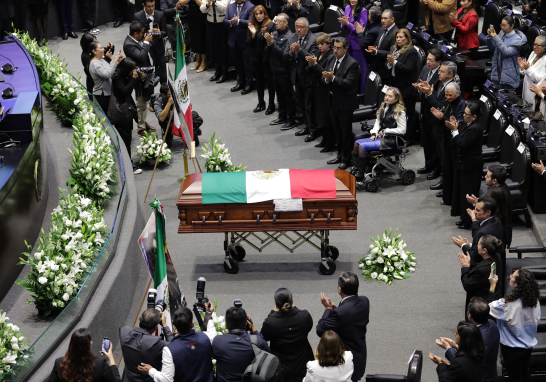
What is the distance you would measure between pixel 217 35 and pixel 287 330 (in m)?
9.44

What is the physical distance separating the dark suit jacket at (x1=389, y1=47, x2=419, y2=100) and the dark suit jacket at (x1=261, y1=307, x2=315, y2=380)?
583 centimetres

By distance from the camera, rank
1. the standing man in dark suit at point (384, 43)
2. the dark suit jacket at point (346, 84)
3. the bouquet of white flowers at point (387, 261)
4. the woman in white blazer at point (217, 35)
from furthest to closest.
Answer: the woman in white blazer at point (217, 35)
the standing man in dark suit at point (384, 43)
the dark suit jacket at point (346, 84)
the bouquet of white flowers at point (387, 261)

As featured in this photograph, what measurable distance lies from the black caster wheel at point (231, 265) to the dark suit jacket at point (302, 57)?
4.05 m

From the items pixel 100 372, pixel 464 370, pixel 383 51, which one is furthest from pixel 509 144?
pixel 100 372

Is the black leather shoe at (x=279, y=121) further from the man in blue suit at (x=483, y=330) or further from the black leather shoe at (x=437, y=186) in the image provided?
the man in blue suit at (x=483, y=330)

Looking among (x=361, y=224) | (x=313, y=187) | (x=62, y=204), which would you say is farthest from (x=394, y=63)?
(x=62, y=204)

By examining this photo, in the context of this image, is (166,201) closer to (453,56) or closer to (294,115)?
(294,115)

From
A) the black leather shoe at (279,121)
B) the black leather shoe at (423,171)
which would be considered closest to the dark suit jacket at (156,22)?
the black leather shoe at (279,121)

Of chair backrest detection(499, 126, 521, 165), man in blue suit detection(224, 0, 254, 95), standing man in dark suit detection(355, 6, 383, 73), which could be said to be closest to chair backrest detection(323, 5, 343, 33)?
standing man in dark suit detection(355, 6, 383, 73)

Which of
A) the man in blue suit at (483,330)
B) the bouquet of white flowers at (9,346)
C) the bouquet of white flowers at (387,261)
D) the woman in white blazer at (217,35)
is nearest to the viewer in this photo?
the bouquet of white flowers at (9,346)

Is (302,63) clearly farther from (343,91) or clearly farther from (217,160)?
(217,160)

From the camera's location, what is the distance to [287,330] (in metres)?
5.71

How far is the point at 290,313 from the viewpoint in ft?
18.7

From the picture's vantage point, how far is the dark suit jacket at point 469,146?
8.59 meters
